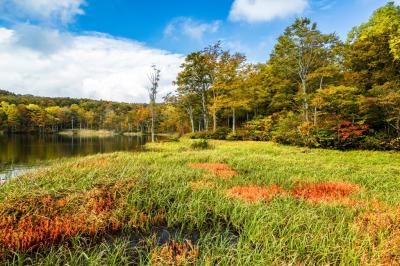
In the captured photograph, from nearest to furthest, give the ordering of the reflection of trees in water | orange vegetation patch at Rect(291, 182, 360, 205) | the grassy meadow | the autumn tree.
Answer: the grassy meadow < orange vegetation patch at Rect(291, 182, 360, 205) < the reflection of trees in water < the autumn tree

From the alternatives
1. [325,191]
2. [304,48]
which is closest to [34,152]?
[325,191]

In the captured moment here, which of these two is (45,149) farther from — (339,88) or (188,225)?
(339,88)

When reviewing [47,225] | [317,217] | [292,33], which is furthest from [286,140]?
[47,225]

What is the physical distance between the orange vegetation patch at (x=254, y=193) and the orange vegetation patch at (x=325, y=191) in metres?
0.63

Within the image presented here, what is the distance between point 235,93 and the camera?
32.2 meters

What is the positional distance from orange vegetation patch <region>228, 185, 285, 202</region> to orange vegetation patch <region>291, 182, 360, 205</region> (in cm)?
63

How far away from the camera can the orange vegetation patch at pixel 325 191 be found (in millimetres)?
6932

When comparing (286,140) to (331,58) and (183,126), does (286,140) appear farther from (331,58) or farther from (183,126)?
(183,126)

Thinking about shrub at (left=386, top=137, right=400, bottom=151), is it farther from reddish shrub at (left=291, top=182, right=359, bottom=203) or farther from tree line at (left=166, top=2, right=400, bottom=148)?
reddish shrub at (left=291, top=182, right=359, bottom=203)

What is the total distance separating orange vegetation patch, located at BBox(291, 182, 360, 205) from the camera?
6932 millimetres

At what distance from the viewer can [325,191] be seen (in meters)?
7.94

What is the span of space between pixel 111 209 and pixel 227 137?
2641 centimetres

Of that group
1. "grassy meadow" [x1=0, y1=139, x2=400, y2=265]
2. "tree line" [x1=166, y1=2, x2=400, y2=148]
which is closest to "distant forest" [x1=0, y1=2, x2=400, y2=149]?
"tree line" [x1=166, y1=2, x2=400, y2=148]

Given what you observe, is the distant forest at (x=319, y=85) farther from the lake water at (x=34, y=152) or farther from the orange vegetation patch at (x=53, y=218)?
the orange vegetation patch at (x=53, y=218)
